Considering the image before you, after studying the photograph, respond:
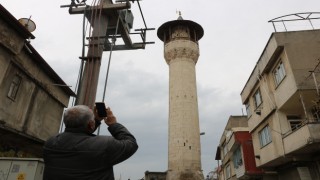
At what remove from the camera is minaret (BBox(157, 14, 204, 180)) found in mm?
24109

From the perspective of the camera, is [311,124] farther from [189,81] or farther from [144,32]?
[189,81]

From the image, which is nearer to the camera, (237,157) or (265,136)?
(265,136)

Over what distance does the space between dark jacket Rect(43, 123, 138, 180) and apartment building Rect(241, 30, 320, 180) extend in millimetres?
10847

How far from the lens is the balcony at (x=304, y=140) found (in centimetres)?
1102

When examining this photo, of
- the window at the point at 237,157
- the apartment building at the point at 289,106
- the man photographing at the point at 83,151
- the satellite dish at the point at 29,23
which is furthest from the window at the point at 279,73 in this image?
the satellite dish at the point at 29,23

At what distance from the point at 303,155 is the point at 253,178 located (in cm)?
739

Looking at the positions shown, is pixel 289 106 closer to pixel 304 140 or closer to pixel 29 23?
pixel 304 140

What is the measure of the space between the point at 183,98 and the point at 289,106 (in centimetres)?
1315

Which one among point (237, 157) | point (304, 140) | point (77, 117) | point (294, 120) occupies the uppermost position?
point (294, 120)

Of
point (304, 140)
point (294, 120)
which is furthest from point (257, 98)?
point (304, 140)

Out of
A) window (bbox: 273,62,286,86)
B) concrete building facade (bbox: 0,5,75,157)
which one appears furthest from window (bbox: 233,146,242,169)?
concrete building facade (bbox: 0,5,75,157)

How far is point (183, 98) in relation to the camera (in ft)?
86.9

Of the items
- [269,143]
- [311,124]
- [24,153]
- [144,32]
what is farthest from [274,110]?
[24,153]

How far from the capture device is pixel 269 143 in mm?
15680
